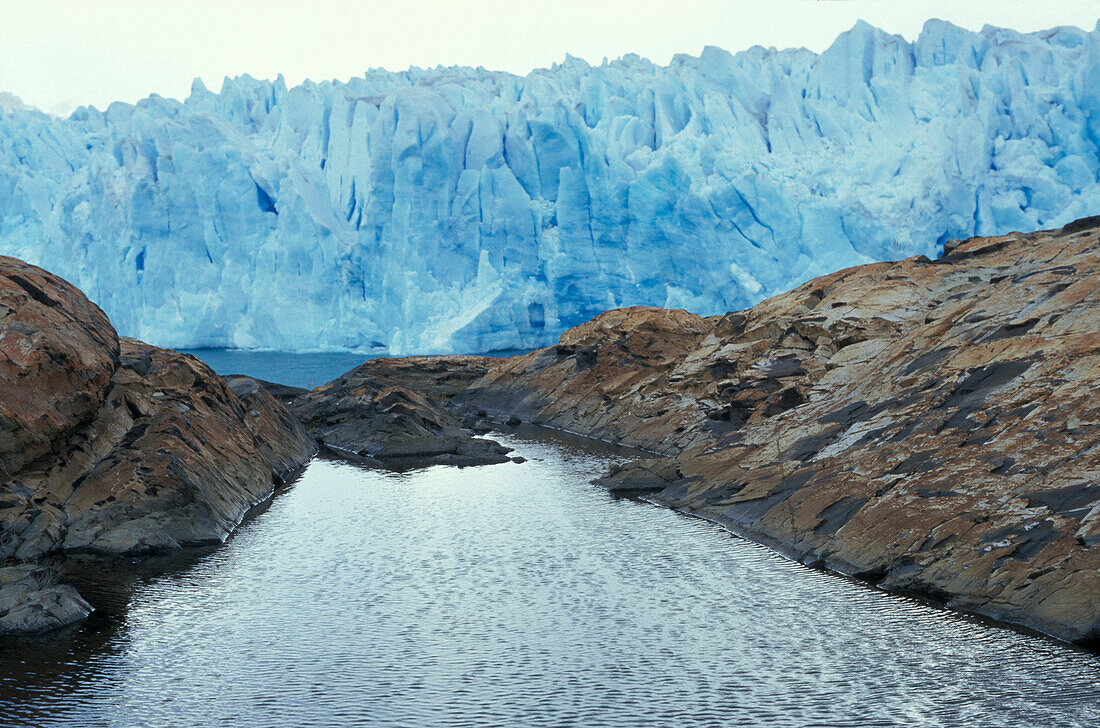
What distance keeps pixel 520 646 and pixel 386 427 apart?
18131 mm

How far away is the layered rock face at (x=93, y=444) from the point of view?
14117 mm

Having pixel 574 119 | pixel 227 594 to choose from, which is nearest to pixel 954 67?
pixel 574 119

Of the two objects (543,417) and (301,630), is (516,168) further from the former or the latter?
(301,630)

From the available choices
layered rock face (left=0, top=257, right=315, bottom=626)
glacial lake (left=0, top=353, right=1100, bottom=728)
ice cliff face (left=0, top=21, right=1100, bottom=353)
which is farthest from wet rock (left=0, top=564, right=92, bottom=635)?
ice cliff face (left=0, top=21, right=1100, bottom=353)

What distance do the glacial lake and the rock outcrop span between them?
9.99m

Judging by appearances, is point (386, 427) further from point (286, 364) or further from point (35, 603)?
point (286, 364)

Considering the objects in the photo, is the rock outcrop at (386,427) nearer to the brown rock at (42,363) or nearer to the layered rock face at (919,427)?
the layered rock face at (919,427)

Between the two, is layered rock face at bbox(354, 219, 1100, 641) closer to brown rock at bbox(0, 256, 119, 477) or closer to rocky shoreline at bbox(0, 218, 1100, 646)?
rocky shoreline at bbox(0, 218, 1100, 646)

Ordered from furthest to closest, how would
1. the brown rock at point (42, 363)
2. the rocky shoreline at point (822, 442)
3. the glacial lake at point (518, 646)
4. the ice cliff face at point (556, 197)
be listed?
1. the ice cliff face at point (556, 197)
2. the brown rock at point (42, 363)
3. the rocky shoreline at point (822, 442)
4. the glacial lake at point (518, 646)

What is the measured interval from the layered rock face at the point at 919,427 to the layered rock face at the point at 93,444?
9002 millimetres

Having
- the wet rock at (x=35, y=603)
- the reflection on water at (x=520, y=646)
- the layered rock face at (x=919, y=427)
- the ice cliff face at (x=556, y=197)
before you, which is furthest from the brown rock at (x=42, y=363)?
the ice cliff face at (x=556, y=197)

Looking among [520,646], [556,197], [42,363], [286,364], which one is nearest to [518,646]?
[520,646]

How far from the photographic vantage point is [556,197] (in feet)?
165

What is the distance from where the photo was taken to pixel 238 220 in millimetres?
49656
